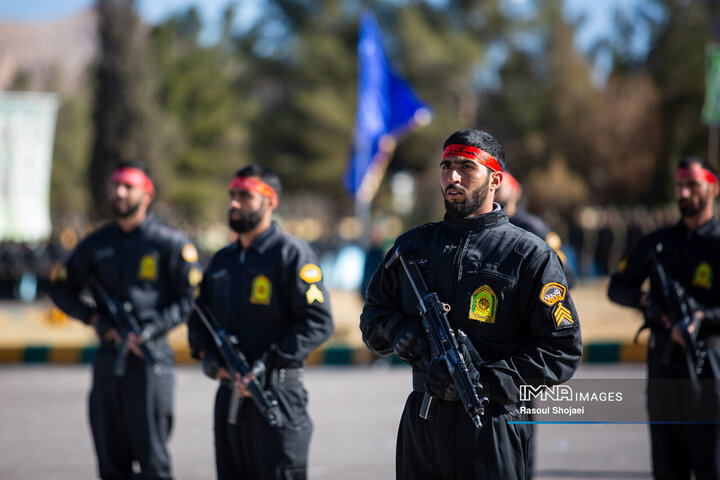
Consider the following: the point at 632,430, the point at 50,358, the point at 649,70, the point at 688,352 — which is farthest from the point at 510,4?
the point at 688,352

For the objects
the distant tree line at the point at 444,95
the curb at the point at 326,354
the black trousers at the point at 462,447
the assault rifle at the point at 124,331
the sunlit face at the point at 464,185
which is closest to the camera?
the black trousers at the point at 462,447

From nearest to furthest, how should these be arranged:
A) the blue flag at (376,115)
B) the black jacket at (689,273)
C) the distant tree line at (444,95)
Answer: the black jacket at (689,273) → the blue flag at (376,115) → the distant tree line at (444,95)

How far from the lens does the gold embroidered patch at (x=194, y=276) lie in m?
5.88

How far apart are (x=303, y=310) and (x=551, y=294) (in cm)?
179

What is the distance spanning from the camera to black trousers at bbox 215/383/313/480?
4.74m

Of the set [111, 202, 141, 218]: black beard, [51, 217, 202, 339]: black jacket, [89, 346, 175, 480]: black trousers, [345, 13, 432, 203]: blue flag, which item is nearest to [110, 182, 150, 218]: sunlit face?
[111, 202, 141, 218]: black beard

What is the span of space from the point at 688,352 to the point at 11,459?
518 centimetres

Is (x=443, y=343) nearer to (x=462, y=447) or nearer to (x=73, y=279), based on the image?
(x=462, y=447)

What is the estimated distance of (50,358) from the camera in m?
13.2

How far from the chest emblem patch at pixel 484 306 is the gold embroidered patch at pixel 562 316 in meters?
0.22

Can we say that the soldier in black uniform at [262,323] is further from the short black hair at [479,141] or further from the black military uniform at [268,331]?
the short black hair at [479,141]

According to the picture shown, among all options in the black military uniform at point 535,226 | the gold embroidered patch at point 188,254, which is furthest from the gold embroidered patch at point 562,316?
the gold embroidered patch at point 188,254

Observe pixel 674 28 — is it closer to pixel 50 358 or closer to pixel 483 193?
pixel 50 358

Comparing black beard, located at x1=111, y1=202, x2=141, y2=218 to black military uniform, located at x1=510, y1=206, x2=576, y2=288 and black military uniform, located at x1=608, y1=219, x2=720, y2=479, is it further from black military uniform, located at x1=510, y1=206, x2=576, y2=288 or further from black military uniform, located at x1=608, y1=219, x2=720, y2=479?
black military uniform, located at x1=608, y1=219, x2=720, y2=479
